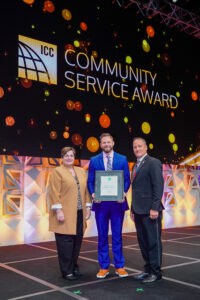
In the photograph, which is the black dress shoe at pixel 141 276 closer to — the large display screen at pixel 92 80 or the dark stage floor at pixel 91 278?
the dark stage floor at pixel 91 278

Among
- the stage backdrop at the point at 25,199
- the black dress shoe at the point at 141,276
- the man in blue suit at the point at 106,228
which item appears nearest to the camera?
the black dress shoe at the point at 141,276

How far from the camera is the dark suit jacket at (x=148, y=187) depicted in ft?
9.90

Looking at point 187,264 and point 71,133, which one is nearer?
point 187,264

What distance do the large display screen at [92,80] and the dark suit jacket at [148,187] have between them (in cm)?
291

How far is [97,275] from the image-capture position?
315cm

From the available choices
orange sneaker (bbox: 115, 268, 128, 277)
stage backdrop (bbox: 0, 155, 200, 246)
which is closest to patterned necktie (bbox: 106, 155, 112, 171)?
orange sneaker (bbox: 115, 268, 128, 277)

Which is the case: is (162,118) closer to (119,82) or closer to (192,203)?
(119,82)

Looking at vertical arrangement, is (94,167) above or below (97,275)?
above

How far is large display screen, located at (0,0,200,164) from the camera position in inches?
224

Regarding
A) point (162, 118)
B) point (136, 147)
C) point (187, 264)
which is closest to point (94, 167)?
point (136, 147)

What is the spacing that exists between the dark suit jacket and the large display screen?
291 cm

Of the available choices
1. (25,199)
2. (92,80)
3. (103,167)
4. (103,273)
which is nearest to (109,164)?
(103,167)

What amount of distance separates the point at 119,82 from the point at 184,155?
227 cm

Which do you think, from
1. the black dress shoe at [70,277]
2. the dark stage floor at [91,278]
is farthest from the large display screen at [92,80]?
the black dress shoe at [70,277]
